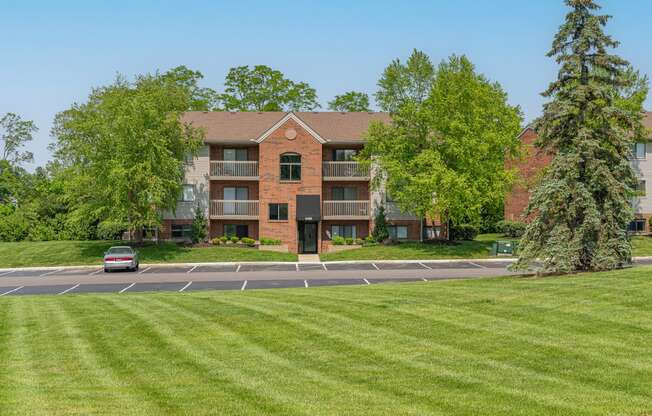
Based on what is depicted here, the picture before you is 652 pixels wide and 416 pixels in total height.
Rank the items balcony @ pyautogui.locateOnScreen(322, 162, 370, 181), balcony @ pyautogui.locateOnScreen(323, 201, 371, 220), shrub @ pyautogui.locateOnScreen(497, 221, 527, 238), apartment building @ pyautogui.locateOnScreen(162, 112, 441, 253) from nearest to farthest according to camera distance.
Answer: apartment building @ pyautogui.locateOnScreen(162, 112, 441, 253), balcony @ pyautogui.locateOnScreen(323, 201, 371, 220), balcony @ pyautogui.locateOnScreen(322, 162, 370, 181), shrub @ pyautogui.locateOnScreen(497, 221, 527, 238)

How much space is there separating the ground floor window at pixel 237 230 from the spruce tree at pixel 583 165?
2902 centimetres

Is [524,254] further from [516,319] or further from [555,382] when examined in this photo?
[555,382]

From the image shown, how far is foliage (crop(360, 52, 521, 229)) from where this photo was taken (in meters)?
41.3

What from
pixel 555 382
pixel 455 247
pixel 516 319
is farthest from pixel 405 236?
pixel 555 382

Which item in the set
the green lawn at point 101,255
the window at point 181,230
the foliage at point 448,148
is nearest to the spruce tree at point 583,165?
the foliage at point 448,148

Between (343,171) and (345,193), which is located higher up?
(343,171)

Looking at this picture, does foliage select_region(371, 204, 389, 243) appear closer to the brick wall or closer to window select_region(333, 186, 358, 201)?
window select_region(333, 186, 358, 201)

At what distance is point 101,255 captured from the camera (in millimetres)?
42750

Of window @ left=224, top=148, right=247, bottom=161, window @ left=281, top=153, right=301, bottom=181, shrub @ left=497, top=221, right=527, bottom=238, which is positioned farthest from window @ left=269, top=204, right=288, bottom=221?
shrub @ left=497, top=221, right=527, bottom=238

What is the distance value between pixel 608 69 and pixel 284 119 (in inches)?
1094

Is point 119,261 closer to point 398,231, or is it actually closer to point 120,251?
point 120,251

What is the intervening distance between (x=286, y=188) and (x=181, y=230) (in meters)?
8.93

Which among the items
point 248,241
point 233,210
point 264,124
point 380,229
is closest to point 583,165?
point 380,229

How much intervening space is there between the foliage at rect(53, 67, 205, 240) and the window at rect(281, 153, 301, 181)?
6.70 m
